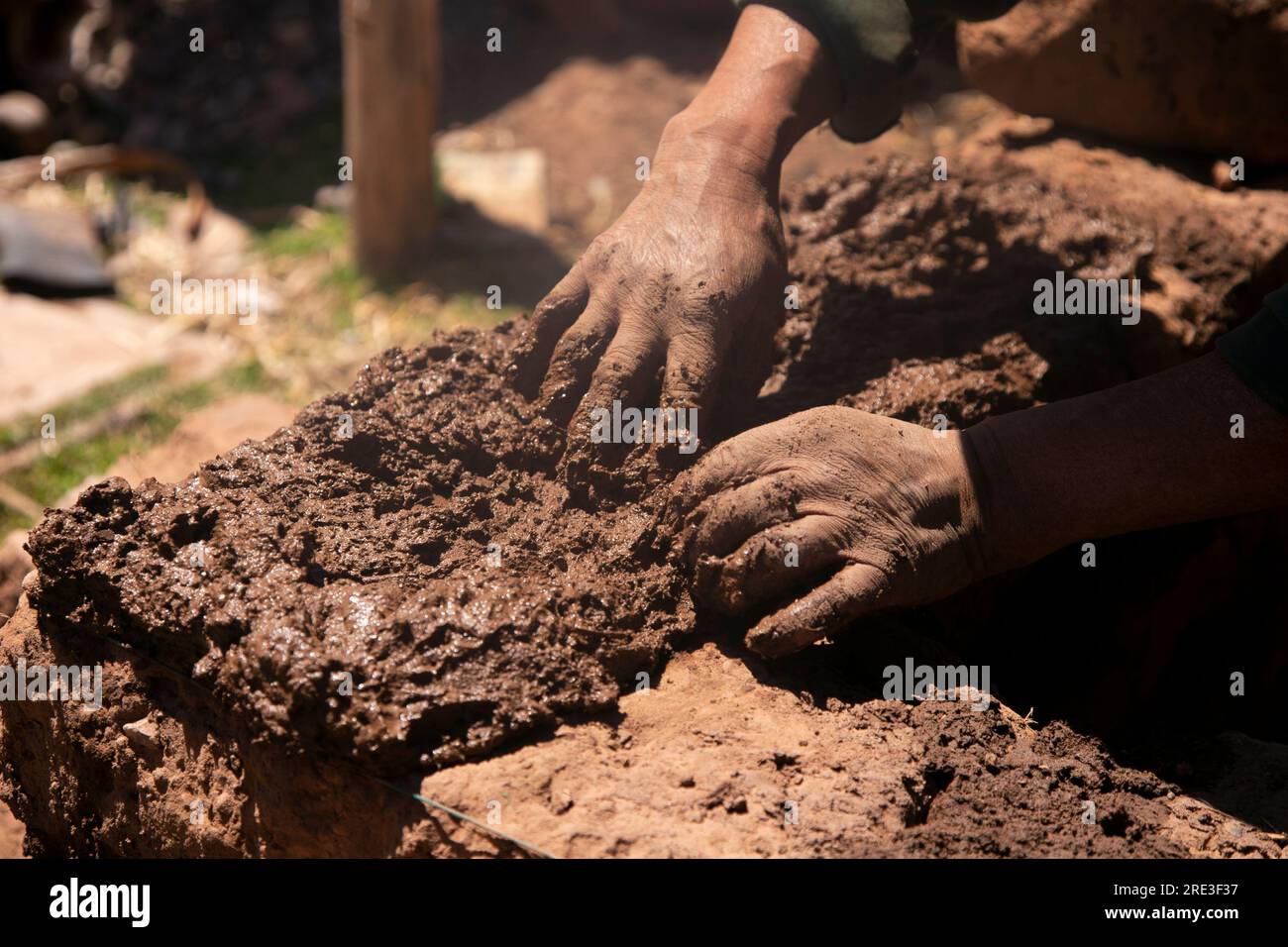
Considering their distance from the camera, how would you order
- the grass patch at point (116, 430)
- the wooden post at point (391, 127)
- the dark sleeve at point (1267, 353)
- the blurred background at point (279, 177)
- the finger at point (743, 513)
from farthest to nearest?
the wooden post at point (391, 127), the blurred background at point (279, 177), the grass patch at point (116, 430), the finger at point (743, 513), the dark sleeve at point (1267, 353)

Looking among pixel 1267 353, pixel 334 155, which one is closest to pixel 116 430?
pixel 334 155

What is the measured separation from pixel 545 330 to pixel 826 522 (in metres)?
0.83

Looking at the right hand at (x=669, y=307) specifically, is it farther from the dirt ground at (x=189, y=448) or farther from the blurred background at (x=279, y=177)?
the blurred background at (x=279, y=177)

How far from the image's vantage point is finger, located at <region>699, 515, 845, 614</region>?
200 cm

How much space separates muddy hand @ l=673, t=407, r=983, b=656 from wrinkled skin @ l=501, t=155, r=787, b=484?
241 millimetres

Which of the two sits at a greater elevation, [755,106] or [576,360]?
[755,106]

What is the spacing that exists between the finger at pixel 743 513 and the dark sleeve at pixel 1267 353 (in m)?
0.84

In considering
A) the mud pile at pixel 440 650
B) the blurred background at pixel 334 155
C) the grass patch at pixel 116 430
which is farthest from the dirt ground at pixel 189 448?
the grass patch at pixel 116 430

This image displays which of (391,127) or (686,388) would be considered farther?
(391,127)

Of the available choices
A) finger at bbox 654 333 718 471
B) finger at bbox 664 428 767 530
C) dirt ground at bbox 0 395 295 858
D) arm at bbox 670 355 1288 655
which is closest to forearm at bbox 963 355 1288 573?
arm at bbox 670 355 1288 655

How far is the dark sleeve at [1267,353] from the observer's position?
1.94 m

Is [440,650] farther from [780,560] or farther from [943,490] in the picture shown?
[943,490]

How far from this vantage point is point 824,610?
197 centimetres
